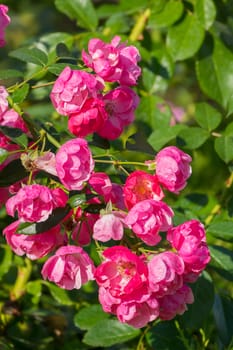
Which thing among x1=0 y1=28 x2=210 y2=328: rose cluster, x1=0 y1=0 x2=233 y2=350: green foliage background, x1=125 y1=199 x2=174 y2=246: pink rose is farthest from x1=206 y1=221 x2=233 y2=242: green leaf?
x1=125 y1=199 x2=174 y2=246: pink rose

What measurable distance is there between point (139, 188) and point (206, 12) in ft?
2.86

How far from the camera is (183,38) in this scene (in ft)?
6.86

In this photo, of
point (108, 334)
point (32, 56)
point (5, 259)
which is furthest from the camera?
point (5, 259)

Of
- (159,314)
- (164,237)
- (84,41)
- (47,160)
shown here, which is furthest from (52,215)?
(84,41)

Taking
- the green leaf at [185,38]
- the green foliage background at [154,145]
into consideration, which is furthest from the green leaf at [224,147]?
the green leaf at [185,38]

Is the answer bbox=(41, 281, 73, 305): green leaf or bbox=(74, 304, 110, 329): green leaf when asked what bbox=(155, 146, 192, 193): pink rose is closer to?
bbox=(74, 304, 110, 329): green leaf

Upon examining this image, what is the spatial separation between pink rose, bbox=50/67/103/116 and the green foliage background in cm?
16

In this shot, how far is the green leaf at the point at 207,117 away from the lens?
1855 mm

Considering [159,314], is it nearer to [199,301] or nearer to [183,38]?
[199,301]

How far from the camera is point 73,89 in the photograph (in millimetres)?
1307

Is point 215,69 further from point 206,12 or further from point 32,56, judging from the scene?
point 32,56

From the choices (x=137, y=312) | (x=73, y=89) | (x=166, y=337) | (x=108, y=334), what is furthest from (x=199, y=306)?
(x=73, y=89)

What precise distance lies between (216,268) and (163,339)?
17 cm

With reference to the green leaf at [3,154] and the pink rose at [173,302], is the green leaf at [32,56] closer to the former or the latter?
the green leaf at [3,154]
